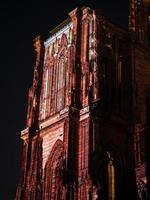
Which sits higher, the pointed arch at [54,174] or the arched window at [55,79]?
the arched window at [55,79]

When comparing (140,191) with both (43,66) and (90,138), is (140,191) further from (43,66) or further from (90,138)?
(43,66)

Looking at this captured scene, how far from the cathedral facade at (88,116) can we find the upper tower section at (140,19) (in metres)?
0.93

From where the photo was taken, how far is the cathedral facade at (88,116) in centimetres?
2820

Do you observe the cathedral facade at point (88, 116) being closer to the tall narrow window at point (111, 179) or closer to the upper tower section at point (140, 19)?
the tall narrow window at point (111, 179)

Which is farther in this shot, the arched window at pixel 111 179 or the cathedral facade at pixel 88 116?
the arched window at pixel 111 179

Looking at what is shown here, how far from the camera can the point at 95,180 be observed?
26656 millimetres

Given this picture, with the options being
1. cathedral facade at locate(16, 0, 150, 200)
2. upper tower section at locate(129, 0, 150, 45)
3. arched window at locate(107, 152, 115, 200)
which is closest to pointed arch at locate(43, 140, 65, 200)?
cathedral facade at locate(16, 0, 150, 200)

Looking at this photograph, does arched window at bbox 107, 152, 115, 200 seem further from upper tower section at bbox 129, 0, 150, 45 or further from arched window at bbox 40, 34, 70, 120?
upper tower section at bbox 129, 0, 150, 45

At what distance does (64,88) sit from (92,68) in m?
3.00

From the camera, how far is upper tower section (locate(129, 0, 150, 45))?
124 feet

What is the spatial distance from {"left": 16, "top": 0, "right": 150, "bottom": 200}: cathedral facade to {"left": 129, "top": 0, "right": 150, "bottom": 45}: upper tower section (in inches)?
36.6

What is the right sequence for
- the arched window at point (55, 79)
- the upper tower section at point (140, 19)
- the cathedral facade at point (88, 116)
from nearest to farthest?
1. the cathedral facade at point (88, 116)
2. the arched window at point (55, 79)
3. the upper tower section at point (140, 19)

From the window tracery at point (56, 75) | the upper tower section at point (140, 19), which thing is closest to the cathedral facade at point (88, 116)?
the window tracery at point (56, 75)

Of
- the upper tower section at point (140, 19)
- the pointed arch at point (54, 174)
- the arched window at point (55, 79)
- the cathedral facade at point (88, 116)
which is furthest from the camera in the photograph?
the upper tower section at point (140, 19)
